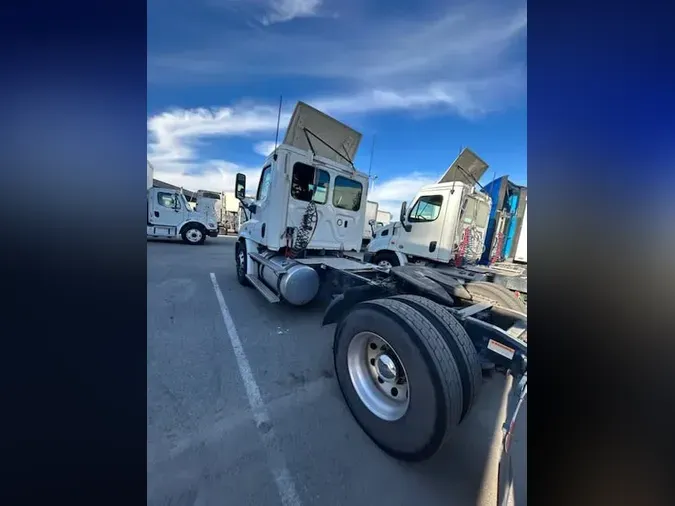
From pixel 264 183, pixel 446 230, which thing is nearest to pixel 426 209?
pixel 446 230

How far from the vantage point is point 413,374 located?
177 cm

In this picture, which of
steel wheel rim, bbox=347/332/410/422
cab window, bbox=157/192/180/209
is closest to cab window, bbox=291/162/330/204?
steel wheel rim, bbox=347/332/410/422

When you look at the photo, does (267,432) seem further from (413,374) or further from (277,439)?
(413,374)

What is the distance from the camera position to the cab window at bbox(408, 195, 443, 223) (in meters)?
6.21

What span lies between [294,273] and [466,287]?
240 cm

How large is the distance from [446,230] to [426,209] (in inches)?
30.0

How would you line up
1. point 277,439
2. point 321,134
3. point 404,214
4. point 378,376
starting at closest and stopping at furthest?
1. point 277,439
2. point 378,376
3. point 321,134
4. point 404,214

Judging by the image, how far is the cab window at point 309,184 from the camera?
15.2 feet

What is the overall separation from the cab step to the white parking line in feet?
2.69

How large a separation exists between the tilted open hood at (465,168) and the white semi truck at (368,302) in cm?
123
